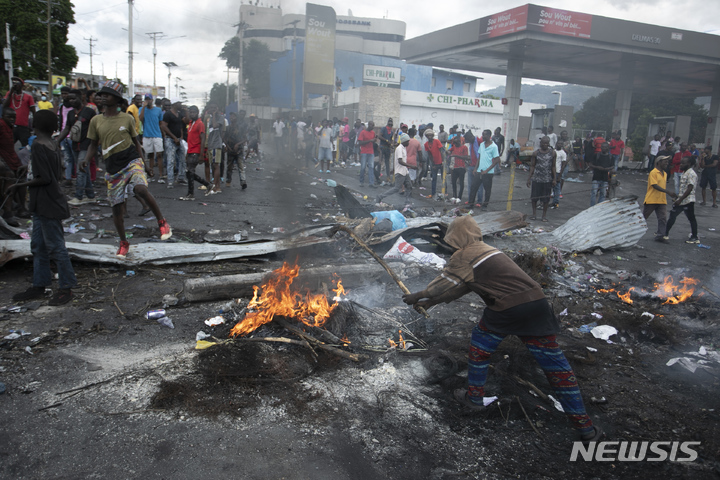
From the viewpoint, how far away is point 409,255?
21.6ft

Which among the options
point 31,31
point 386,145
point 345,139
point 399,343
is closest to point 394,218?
point 399,343

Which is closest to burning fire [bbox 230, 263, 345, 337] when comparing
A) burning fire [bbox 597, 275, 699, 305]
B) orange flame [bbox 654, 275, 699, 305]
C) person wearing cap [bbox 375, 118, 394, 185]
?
burning fire [bbox 597, 275, 699, 305]

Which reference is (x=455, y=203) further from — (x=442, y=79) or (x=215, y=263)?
(x=442, y=79)

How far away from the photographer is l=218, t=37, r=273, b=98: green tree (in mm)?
10812

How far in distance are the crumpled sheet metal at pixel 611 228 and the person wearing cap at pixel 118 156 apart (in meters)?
6.56

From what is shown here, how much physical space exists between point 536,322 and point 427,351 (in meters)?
1.26

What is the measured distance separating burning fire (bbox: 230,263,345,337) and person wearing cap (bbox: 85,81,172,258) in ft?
6.81

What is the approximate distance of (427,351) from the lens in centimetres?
401

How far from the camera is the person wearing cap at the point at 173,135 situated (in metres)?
10.0

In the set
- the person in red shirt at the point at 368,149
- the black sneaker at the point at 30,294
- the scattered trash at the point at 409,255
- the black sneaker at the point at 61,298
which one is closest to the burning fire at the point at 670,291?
the scattered trash at the point at 409,255

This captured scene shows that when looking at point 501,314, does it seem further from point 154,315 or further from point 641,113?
point 641,113

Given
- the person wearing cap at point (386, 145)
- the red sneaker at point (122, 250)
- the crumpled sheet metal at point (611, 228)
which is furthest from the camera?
the person wearing cap at point (386, 145)

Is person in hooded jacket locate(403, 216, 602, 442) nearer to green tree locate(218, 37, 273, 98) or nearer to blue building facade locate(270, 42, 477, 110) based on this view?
green tree locate(218, 37, 273, 98)

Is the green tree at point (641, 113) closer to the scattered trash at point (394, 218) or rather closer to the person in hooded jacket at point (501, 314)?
the scattered trash at point (394, 218)
